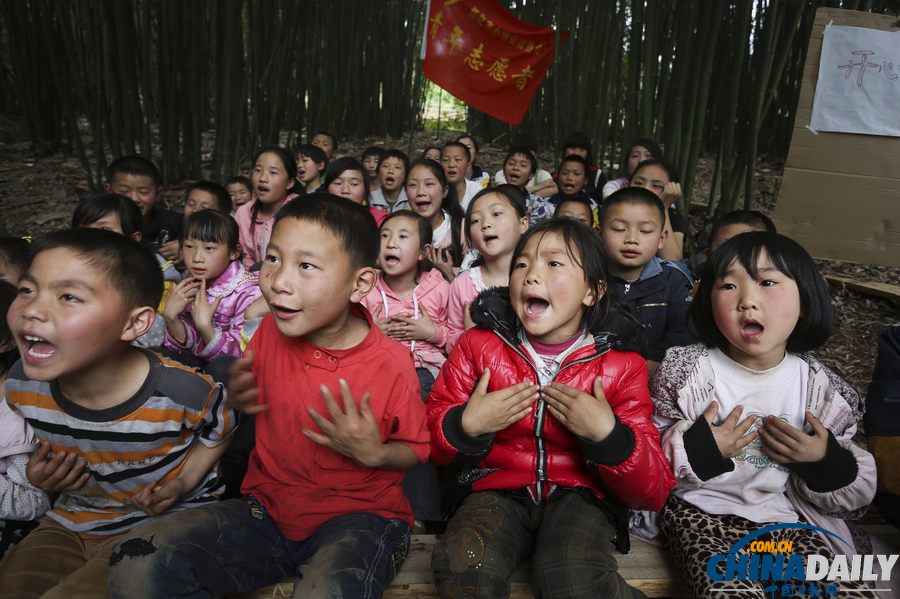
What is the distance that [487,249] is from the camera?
8.39 ft

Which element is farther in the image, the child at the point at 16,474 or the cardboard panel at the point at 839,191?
the cardboard panel at the point at 839,191

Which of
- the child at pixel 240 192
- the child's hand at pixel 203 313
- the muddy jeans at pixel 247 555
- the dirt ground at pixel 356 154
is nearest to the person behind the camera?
the muddy jeans at pixel 247 555

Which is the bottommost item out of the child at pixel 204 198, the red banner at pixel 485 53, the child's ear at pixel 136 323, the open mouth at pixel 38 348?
the open mouth at pixel 38 348

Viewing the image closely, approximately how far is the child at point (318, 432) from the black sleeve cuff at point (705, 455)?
724 mm

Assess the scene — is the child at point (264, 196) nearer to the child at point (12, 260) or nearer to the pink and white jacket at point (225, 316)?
the pink and white jacket at point (225, 316)

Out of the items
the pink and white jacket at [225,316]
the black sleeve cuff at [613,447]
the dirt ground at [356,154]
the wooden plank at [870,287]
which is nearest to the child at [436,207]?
the pink and white jacket at [225,316]

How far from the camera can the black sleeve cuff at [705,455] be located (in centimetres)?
153

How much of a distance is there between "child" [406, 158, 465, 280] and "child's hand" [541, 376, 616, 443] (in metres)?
1.88

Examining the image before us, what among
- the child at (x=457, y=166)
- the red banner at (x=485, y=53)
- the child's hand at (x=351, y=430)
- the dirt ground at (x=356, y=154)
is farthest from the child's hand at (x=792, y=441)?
the red banner at (x=485, y=53)

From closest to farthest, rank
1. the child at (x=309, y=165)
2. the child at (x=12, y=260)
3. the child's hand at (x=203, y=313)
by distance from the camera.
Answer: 1. the child at (x=12, y=260)
2. the child's hand at (x=203, y=313)
3. the child at (x=309, y=165)

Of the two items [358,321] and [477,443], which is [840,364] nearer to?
[477,443]

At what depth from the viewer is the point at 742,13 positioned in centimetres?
396

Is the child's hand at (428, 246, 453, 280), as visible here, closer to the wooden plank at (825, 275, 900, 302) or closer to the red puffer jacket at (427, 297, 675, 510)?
the red puffer jacket at (427, 297, 675, 510)

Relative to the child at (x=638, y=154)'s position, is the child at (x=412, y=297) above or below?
below
